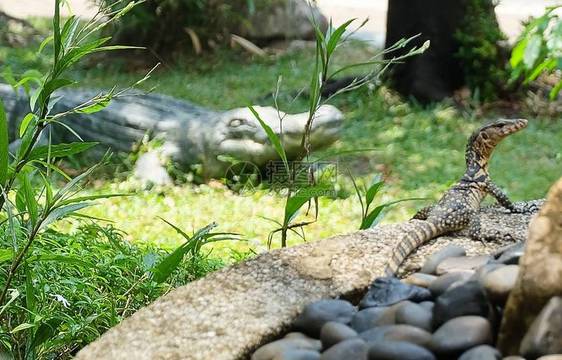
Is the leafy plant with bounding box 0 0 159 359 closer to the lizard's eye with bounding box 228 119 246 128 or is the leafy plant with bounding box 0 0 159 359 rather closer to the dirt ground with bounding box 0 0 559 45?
the lizard's eye with bounding box 228 119 246 128

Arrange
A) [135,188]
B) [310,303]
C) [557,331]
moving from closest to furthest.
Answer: [557,331]
[310,303]
[135,188]

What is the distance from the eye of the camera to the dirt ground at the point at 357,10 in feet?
40.1

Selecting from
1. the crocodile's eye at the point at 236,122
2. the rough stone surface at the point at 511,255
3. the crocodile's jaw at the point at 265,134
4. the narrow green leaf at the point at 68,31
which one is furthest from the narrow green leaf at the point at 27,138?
the crocodile's eye at the point at 236,122

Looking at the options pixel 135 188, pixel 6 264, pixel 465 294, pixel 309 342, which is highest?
pixel 465 294

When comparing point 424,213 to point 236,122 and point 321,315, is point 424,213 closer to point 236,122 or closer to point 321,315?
point 321,315

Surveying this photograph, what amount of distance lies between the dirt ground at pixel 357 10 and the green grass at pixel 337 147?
1.55 metres

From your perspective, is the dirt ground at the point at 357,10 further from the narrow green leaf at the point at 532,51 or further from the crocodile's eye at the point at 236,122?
the narrow green leaf at the point at 532,51

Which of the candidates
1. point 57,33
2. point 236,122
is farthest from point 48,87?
Result: point 236,122

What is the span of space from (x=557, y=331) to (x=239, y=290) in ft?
3.49

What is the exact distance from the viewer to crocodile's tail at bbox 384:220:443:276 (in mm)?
Answer: 3088

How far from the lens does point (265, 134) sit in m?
6.71

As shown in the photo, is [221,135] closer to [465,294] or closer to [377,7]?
[465,294]

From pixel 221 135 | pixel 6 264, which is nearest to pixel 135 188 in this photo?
pixel 221 135

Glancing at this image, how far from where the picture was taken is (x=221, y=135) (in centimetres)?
691
